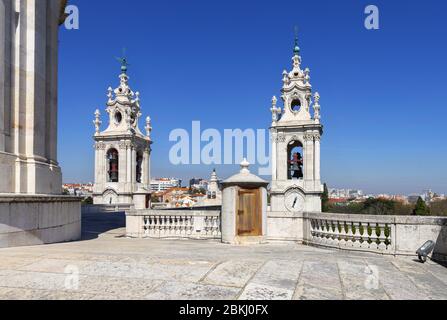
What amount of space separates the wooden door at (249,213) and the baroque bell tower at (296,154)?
2805 centimetres

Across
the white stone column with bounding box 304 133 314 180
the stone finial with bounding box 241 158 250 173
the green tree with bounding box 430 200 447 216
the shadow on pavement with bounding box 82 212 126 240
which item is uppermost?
the white stone column with bounding box 304 133 314 180

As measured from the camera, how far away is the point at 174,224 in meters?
14.6

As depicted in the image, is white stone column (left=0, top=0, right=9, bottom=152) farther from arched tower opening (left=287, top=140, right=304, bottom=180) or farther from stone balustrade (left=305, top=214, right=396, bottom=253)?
arched tower opening (left=287, top=140, right=304, bottom=180)

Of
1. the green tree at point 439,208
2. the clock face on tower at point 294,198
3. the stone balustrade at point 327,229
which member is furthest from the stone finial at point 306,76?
the green tree at point 439,208

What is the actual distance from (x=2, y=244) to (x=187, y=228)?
632 centimetres

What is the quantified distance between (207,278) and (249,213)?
6.25 metres

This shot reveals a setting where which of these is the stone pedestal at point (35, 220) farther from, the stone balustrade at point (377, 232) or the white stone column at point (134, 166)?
the white stone column at point (134, 166)

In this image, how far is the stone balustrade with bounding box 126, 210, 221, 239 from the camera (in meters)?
14.0

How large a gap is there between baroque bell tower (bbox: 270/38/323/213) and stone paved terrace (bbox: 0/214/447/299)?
3262 centimetres

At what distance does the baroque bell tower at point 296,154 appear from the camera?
1610 inches

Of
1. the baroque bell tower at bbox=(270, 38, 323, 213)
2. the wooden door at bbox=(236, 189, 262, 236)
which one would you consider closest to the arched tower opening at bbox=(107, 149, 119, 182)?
the baroque bell tower at bbox=(270, 38, 323, 213)

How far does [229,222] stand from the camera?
477 inches
